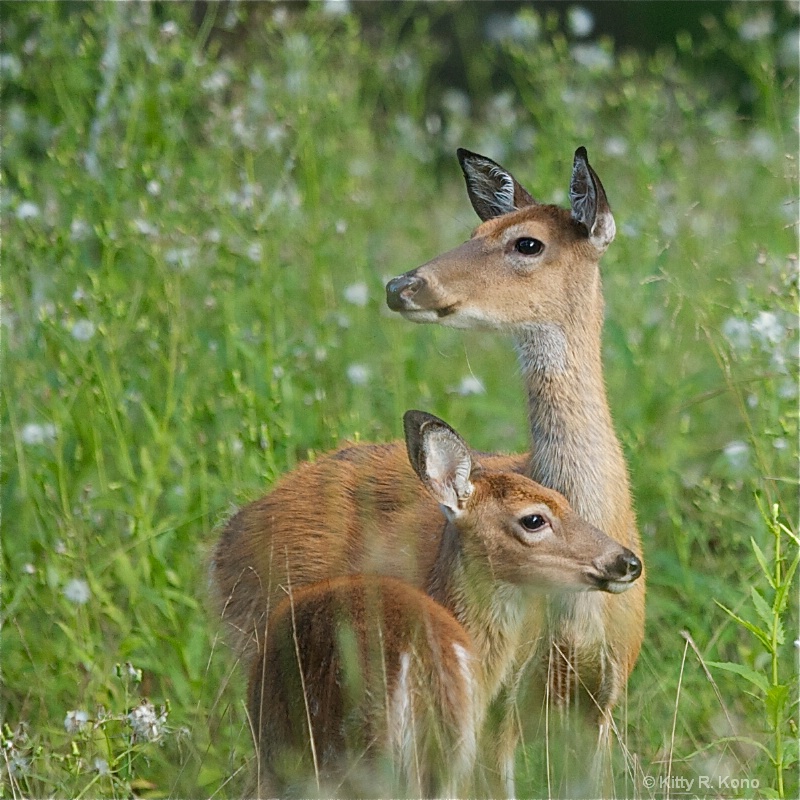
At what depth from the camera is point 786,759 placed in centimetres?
402

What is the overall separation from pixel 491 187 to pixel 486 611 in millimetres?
1578

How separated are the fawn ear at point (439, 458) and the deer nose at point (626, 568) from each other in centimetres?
48

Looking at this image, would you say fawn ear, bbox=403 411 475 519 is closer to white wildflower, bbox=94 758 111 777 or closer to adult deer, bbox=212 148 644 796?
adult deer, bbox=212 148 644 796

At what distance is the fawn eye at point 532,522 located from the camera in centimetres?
425

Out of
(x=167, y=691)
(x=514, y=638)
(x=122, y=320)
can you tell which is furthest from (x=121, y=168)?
(x=514, y=638)

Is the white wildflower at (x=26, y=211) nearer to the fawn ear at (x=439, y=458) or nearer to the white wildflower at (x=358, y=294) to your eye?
the white wildflower at (x=358, y=294)

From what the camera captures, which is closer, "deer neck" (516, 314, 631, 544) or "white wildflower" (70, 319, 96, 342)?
"deer neck" (516, 314, 631, 544)

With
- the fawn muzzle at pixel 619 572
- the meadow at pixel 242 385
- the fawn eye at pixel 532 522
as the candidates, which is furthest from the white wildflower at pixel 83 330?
the fawn muzzle at pixel 619 572

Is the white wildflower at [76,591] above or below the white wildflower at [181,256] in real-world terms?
below

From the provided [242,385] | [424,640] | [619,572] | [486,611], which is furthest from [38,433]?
[619,572]

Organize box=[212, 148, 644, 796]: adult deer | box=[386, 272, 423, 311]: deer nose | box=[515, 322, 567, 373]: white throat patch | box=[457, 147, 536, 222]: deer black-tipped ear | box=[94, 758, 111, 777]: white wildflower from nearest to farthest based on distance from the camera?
1. box=[94, 758, 111, 777]: white wildflower
2. box=[212, 148, 644, 796]: adult deer
3. box=[386, 272, 423, 311]: deer nose
4. box=[515, 322, 567, 373]: white throat patch
5. box=[457, 147, 536, 222]: deer black-tipped ear

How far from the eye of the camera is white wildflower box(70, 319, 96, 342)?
530 cm

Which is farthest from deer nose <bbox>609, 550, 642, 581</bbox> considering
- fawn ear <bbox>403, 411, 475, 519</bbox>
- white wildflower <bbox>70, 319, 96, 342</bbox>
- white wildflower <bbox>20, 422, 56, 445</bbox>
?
white wildflower <bbox>20, 422, 56, 445</bbox>

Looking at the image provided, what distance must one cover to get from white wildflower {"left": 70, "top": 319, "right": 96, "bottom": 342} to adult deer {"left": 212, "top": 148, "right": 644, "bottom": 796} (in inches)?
34.6
